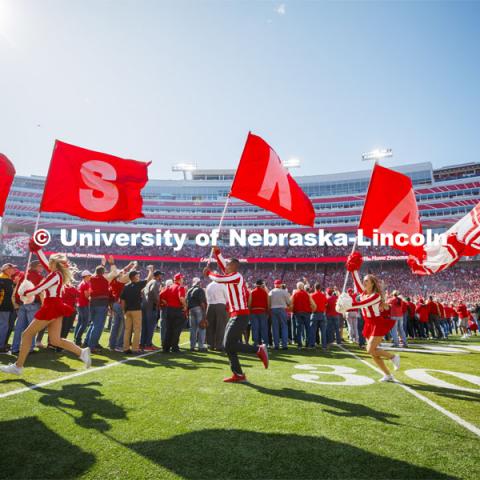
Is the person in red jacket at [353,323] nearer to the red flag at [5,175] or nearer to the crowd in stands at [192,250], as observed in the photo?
the red flag at [5,175]

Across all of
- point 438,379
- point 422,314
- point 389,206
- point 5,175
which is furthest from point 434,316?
point 5,175

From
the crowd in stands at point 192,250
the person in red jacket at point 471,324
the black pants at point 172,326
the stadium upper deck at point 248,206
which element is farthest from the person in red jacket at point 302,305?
the stadium upper deck at point 248,206

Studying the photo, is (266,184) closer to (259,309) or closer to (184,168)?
(259,309)

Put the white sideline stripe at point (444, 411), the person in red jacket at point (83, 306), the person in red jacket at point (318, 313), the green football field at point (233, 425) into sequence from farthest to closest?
the person in red jacket at point (318, 313) < the person in red jacket at point (83, 306) < the white sideline stripe at point (444, 411) < the green football field at point (233, 425)

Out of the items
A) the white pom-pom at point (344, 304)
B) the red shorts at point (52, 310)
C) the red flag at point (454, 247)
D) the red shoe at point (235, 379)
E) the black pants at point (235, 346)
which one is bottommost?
the red shoe at point (235, 379)

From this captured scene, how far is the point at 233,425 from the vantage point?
10.8 ft

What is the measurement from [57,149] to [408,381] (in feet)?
25.8

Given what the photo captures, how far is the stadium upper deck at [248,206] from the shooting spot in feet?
166

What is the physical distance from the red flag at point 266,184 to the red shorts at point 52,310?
12.8ft

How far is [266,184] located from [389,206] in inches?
130

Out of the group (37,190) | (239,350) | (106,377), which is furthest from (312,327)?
(37,190)

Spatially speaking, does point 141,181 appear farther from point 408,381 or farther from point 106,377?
point 408,381

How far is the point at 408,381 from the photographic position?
5.57 metres

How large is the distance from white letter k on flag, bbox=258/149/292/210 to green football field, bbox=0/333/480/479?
3852mm
